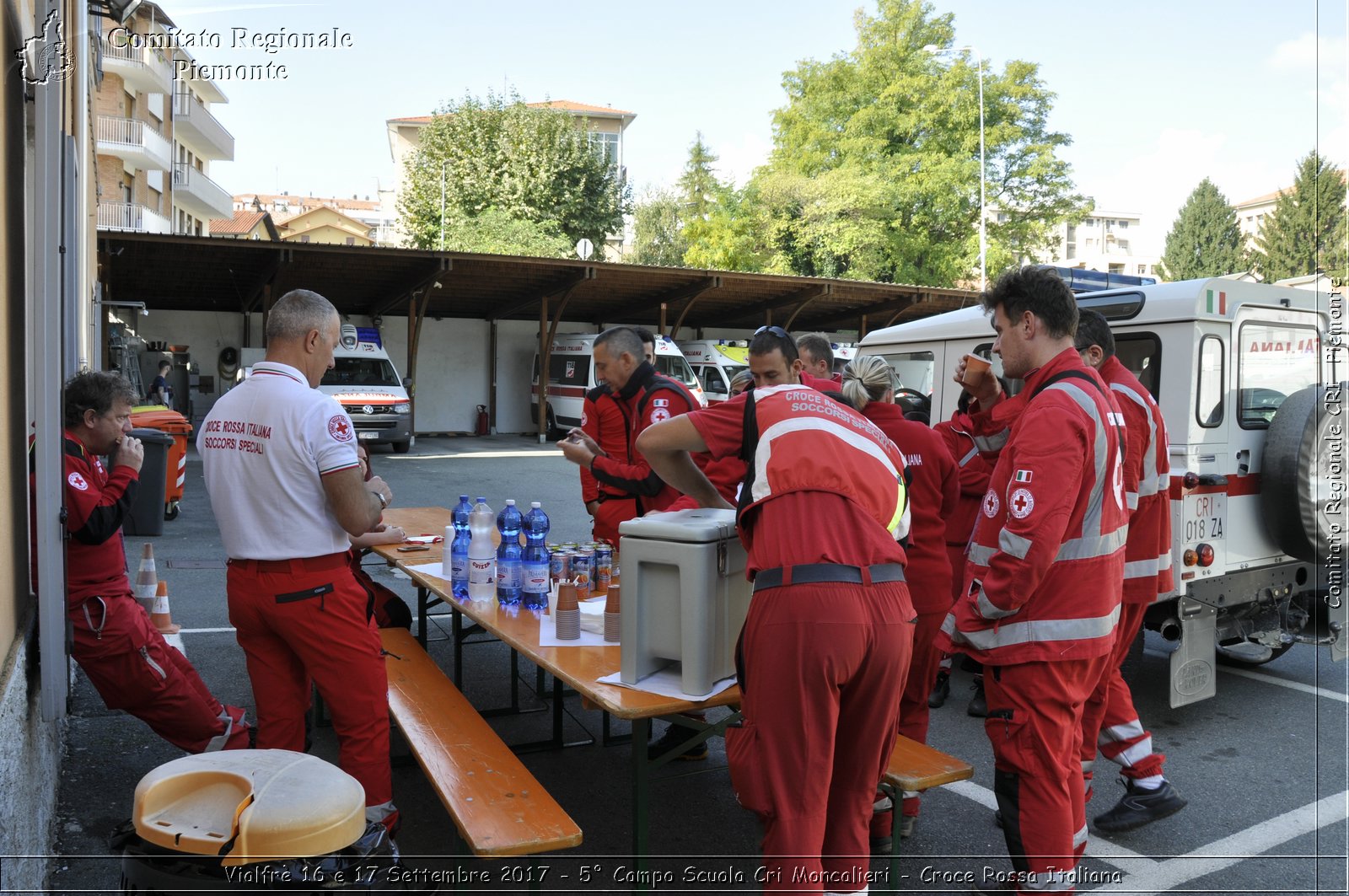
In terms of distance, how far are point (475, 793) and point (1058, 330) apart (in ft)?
8.25

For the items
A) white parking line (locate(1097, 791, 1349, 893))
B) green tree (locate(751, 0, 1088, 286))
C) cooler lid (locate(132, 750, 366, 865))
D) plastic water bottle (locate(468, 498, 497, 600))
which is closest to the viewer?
cooler lid (locate(132, 750, 366, 865))

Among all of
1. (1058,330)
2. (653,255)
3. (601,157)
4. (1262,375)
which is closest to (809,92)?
(601,157)

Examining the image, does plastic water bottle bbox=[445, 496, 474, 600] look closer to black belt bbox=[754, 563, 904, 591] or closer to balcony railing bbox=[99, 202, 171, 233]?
black belt bbox=[754, 563, 904, 591]

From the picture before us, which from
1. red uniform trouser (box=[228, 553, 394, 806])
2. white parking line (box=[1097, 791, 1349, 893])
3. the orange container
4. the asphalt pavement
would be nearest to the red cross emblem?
the asphalt pavement

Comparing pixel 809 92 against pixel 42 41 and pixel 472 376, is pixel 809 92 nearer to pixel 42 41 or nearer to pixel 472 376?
pixel 472 376

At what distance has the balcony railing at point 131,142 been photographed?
38.6 m

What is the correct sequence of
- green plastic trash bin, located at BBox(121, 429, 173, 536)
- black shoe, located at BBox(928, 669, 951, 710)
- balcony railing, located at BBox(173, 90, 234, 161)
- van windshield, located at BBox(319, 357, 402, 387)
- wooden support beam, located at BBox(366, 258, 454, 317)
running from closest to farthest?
black shoe, located at BBox(928, 669, 951, 710) → green plastic trash bin, located at BBox(121, 429, 173, 536) → van windshield, located at BBox(319, 357, 402, 387) → wooden support beam, located at BBox(366, 258, 454, 317) → balcony railing, located at BBox(173, 90, 234, 161)

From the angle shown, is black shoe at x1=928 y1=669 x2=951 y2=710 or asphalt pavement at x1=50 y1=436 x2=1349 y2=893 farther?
black shoe at x1=928 y1=669 x2=951 y2=710

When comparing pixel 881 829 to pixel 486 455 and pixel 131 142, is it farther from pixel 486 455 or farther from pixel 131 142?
pixel 131 142

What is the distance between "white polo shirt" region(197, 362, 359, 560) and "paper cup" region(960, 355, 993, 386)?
9.87ft

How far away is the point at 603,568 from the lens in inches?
181

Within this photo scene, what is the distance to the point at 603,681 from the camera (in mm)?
3205

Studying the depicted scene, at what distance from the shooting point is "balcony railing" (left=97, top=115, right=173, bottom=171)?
3862 centimetres

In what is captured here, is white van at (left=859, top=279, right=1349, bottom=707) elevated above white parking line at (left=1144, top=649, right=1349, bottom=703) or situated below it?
above
